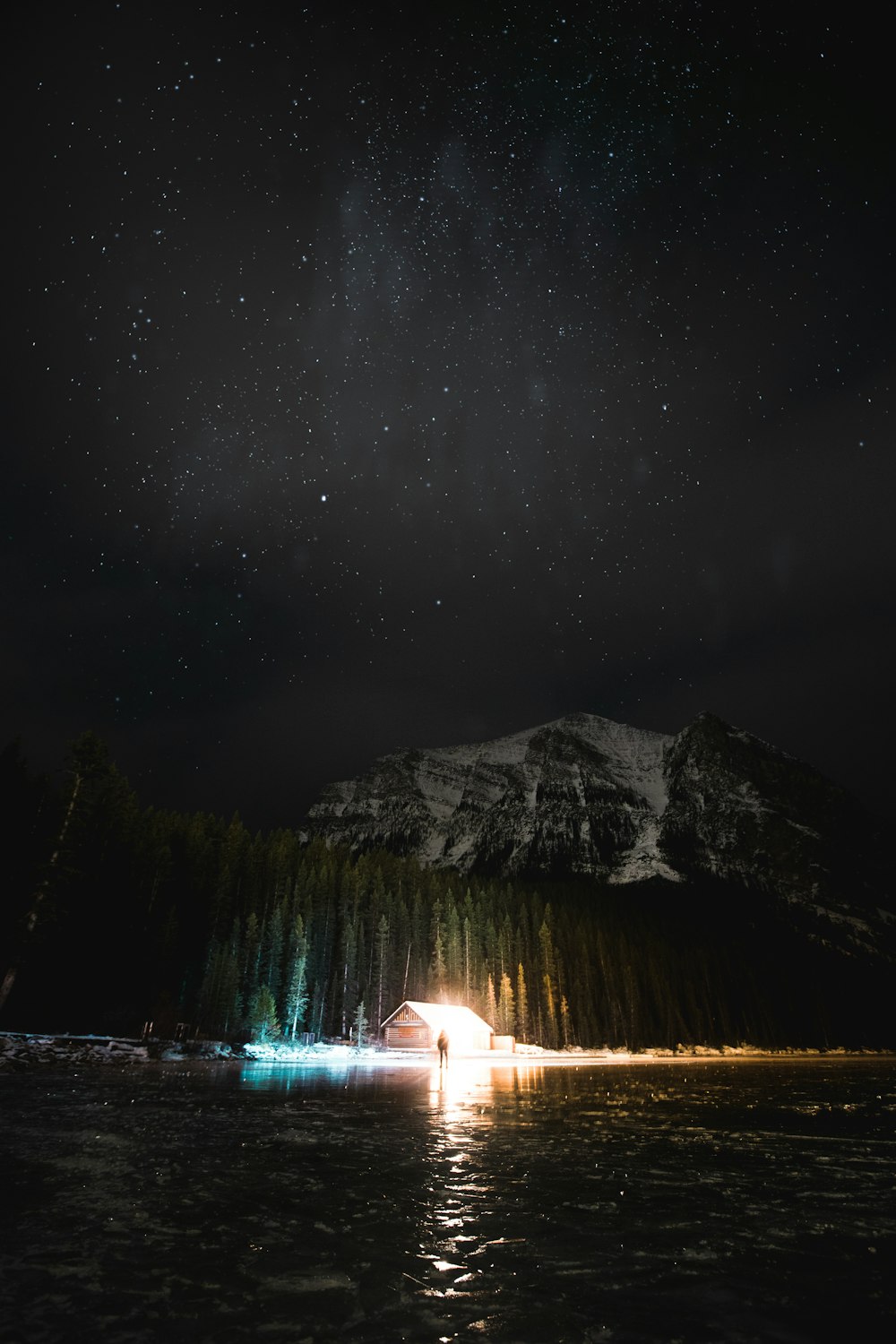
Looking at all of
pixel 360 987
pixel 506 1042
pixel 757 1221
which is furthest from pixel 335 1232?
pixel 360 987

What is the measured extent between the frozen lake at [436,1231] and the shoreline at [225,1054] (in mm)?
25382

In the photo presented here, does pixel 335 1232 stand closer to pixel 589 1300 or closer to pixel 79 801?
pixel 589 1300

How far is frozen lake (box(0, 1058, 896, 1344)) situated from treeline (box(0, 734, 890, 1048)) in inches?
1540

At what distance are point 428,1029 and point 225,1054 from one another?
25.5 m

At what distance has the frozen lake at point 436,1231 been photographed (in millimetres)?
5809

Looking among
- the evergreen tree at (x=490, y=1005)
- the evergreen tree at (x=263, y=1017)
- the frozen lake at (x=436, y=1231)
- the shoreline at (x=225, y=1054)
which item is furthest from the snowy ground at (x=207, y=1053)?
the frozen lake at (x=436, y=1231)

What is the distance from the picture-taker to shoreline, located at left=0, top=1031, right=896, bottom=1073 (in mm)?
38844

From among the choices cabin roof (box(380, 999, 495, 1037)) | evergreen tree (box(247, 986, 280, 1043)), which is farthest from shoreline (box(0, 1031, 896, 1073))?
evergreen tree (box(247, 986, 280, 1043))

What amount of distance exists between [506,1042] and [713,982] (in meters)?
76.6

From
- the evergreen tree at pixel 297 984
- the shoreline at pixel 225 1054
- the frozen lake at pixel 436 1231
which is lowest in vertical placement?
the shoreline at pixel 225 1054

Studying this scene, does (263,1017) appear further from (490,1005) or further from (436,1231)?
(436,1231)

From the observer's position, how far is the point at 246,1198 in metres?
9.79

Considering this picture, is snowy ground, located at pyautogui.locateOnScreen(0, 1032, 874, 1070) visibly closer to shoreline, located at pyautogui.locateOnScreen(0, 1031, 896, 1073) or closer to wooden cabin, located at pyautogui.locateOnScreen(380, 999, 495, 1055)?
shoreline, located at pyautogui.locateOnScreen(0, 1031, 896, 1073)

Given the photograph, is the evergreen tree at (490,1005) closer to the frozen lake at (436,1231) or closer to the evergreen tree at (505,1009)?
the evergreen tree at (505,1009)
